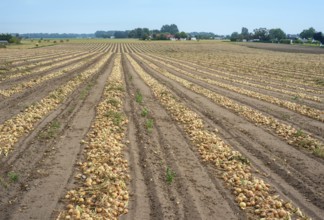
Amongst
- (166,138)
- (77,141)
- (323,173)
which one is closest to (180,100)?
(166,138)

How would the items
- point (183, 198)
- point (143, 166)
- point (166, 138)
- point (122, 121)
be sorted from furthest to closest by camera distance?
1. point (122, 121)
2. point (166, 138)
3. point (143, 166)
4. point (183, 198)

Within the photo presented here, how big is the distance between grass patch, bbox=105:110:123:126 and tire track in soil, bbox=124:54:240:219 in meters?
0.76

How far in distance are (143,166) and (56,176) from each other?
238 cm

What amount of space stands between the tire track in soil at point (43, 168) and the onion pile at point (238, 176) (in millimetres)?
4074

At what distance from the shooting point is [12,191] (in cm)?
782

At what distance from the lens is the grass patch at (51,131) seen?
11.5 meters

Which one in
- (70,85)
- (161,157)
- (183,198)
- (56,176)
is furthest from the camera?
(70,85)

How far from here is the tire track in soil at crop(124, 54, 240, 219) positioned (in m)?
7.20

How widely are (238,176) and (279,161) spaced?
2112 millimetres

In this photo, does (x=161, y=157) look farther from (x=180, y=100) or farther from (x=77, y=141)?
(x=180, y=100)

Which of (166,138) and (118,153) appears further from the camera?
(166,138)

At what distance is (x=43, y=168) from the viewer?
9102mm

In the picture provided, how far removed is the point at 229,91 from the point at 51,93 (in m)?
11.7

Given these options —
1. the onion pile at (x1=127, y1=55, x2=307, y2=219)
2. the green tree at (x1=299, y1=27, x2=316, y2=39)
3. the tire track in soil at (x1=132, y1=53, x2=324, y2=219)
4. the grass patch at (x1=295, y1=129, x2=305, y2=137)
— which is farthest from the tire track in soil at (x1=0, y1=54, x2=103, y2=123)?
the green tree at (x1=299, y1=27, x2=316, y2=39)
